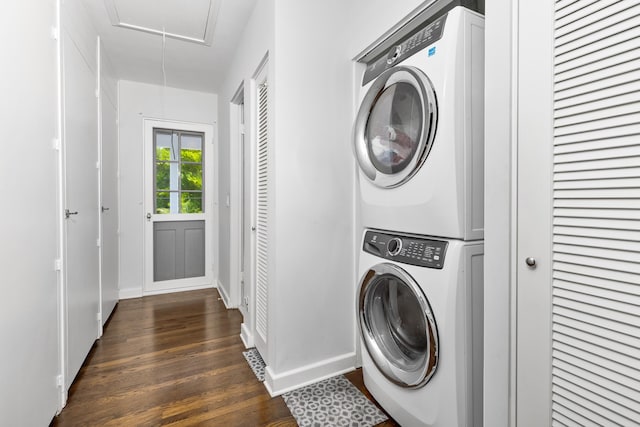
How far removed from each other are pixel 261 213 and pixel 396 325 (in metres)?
1.17

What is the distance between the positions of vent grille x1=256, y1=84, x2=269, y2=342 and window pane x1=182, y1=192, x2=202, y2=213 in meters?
2.09

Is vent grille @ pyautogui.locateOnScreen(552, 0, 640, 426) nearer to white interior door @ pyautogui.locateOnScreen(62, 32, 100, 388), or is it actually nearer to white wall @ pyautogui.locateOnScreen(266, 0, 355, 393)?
white wall @ pyautogui.locateOnScreen(266, 0, 355, 393)

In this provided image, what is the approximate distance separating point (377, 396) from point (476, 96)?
1489 mm

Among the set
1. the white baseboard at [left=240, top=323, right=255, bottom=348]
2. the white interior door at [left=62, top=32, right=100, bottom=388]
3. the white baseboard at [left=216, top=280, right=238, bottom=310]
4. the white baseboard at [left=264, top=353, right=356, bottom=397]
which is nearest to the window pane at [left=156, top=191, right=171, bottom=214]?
the white baseboard at [left=216, top=280, right=238, bottom=310]

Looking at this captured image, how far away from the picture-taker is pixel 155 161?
148 inches

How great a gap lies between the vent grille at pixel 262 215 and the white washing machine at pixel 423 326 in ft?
2.64

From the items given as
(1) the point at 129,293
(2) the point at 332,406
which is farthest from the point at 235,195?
(2) the point at 332,406

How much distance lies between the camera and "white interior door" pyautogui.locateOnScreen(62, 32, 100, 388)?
5.73 feet

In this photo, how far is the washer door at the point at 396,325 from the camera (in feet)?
4.10

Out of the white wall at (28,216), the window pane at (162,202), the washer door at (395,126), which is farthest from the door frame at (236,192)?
the washer door at (395,126)

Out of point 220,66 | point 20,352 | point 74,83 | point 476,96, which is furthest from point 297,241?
point 220,66

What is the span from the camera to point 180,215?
388 centimetres

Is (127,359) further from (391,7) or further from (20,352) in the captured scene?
(391,7)

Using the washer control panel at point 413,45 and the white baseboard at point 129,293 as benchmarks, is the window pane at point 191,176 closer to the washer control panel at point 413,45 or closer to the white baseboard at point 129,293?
the white baseboard at point 129,293
